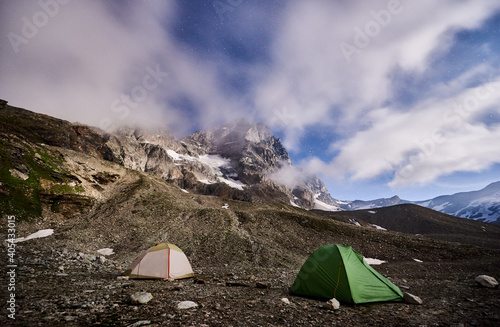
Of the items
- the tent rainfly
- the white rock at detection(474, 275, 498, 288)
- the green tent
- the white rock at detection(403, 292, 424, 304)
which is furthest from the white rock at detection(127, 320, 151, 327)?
the white rock at detection(474, 275, 498, 288)

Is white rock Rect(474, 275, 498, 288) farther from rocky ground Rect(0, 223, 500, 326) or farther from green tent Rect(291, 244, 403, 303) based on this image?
green tent Rect(291, 244, 403, 303)

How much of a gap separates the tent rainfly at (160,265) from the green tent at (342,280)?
322 inches

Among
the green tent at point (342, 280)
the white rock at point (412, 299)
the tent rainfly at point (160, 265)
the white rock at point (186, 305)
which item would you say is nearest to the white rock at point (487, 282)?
the white rock at point (412, 299)

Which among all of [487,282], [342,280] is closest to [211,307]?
[342,280]

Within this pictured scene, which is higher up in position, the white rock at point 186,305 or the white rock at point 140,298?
the white rock at point 140,298

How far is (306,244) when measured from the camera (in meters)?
33.3

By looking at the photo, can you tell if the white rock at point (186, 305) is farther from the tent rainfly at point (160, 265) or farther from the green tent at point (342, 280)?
the tent rainfly at point (160, 265)

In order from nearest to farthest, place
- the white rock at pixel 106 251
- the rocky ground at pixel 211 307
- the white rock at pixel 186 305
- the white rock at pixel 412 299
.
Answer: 1. the rocky ground at pixel 211 307
2. the white rock at pixel 186 305
3. the white rock at pixel 412 299
4. the white rock at pixel 106 251

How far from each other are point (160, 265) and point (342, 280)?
11549 millimetres

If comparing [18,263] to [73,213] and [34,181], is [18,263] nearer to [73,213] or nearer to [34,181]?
[73,213]

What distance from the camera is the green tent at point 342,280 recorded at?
10031mm

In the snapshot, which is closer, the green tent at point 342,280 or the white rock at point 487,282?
the green tent at point 342,280

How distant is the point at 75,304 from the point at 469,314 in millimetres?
14930

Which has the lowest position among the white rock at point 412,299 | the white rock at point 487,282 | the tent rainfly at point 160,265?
the white rock at point 487,282
